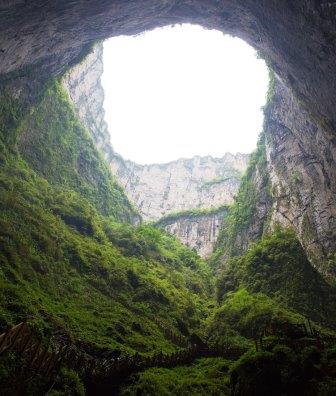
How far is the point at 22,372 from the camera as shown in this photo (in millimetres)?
7184

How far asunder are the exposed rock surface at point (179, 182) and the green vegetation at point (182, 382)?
53353mm

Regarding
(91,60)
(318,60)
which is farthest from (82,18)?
(91,60)

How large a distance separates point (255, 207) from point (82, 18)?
64.4 feet

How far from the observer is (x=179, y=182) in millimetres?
76688

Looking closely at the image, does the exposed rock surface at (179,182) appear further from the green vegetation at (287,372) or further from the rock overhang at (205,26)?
the green vegetation at (287,372)

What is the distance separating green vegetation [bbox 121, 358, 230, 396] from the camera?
9.48 metres

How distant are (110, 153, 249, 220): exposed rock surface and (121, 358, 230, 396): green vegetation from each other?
175 ft

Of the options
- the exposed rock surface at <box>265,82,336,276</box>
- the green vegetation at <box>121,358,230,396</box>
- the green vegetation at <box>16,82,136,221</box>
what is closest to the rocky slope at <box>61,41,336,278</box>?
the exposed rock surface at <box>265,82,336,276</box>

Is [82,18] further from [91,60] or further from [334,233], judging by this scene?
[91,60]

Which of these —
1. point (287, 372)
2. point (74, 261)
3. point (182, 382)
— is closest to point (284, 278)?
point (182, 382)

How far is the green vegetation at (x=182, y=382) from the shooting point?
31.1ft

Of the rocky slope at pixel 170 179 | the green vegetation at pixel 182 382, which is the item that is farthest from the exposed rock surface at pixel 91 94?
the green vegetation at pixel 182 382

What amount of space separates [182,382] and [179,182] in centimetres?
6677

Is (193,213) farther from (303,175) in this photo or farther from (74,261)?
(74,261)
